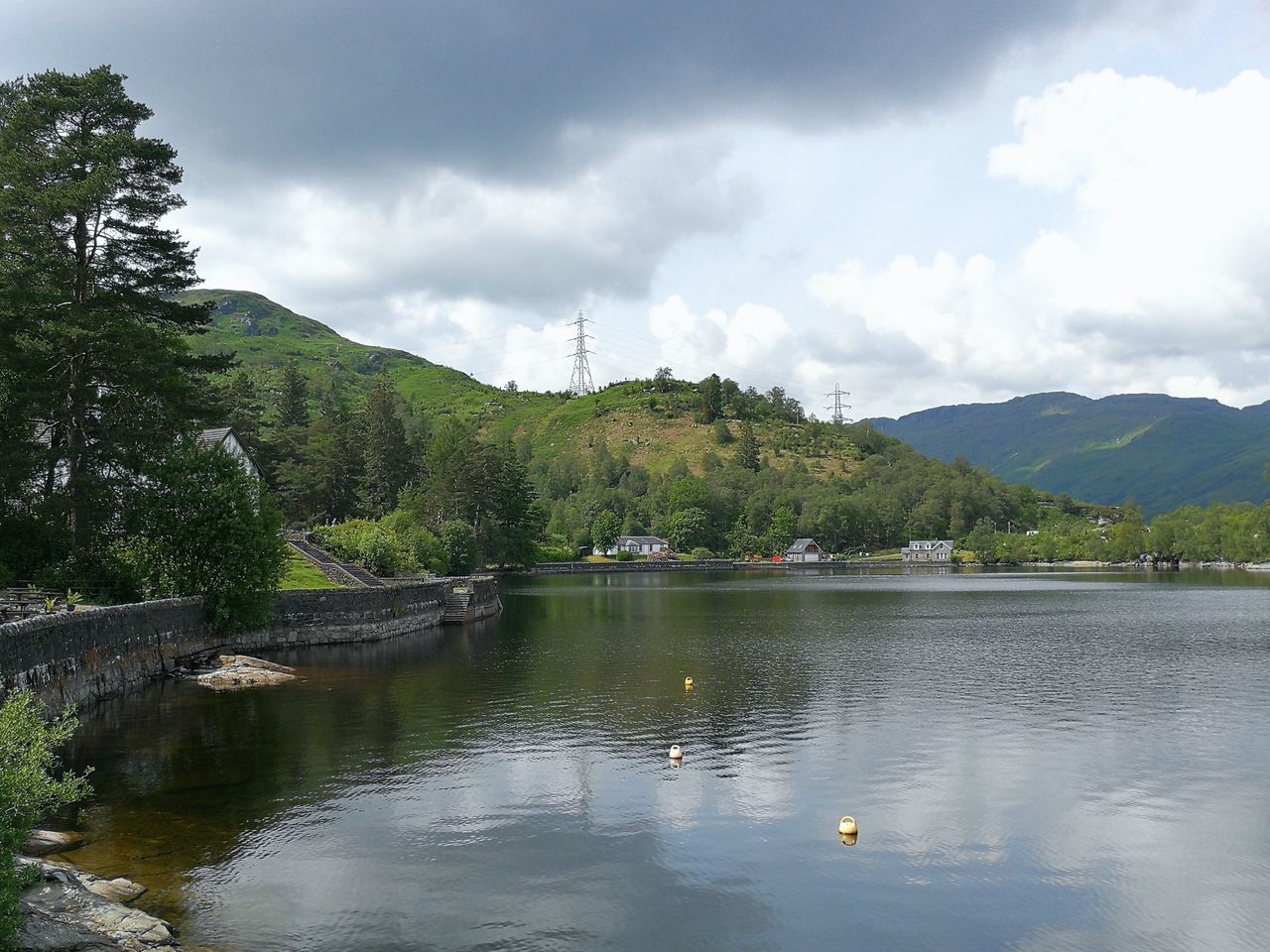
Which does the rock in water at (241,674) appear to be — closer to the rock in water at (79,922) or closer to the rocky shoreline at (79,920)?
the rocky shoreline at (79,920)

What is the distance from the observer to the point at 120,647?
38906 mm

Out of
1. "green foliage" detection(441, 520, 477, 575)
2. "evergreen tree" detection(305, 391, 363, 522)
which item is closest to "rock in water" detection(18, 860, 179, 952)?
"green foliage" detection(441, 520, 477, 575)

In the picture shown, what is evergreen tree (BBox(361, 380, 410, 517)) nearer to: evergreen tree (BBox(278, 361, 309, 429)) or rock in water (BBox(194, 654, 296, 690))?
evergreen tree (BBox(278, 361, 309, 429))

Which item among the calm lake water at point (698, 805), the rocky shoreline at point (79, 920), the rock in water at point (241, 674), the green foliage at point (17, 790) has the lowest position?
the calm lake water at point (698, 805)

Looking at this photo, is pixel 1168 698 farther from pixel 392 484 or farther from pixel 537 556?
pixel 537 556

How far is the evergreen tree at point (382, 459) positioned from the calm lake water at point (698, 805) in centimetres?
8134

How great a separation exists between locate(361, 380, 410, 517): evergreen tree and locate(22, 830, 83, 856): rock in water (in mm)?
108175

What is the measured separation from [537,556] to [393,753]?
481 feet

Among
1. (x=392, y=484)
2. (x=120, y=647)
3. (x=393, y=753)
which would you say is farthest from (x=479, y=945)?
(x=392, y=484)

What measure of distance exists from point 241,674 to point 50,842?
23147 mm

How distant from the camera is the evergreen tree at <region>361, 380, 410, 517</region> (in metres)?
130

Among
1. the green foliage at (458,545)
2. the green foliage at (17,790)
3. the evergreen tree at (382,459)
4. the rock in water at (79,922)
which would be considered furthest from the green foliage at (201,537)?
the evergreen tree at (382,459)

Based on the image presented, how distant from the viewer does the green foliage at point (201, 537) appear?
47.4m

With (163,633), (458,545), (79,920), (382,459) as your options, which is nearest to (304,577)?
(163,633)
